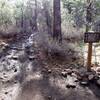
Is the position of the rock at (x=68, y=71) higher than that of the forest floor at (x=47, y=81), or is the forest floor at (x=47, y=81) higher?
the rock at (x=68, y=71)

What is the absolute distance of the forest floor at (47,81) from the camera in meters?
5.30

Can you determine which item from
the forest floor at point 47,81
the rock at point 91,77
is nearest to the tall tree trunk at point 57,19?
the forest floor at point 47,81

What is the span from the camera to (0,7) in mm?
22328

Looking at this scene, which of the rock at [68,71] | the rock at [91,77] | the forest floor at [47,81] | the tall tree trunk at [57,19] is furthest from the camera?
the tall tree trunk at [57,19]

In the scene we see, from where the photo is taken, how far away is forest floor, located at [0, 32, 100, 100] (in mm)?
5297

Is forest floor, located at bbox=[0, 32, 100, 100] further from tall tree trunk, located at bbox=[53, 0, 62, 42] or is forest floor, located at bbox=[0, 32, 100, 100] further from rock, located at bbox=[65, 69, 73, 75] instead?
tall tree trunk, located at bbox=[53, 0, 62, 42]

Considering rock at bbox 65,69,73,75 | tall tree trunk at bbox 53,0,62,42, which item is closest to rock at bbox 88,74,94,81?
rock at bbox 65,69,73,75

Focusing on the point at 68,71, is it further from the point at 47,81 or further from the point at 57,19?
the point at 57,19

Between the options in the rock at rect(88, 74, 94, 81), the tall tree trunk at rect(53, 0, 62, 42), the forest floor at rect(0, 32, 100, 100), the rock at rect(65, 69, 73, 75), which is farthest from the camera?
the tall tree trunk at rect(53, 0, 62, 42)

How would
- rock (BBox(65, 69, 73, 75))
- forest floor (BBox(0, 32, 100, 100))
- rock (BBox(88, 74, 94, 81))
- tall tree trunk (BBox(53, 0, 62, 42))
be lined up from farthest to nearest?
tall tree trunk (BBox(53, 0, 62, 42)) < rock (BBox(65, 69, 73, 75)) < rock (BBox(88, 74, 94, 81)) < forest floor (BBox(0, 32, 100, 100))

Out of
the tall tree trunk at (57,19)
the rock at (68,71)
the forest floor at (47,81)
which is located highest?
the tall tree trunk at (57,19)

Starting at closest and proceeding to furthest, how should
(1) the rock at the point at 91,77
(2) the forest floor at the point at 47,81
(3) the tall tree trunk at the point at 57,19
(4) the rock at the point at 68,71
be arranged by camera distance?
(2) the forest floor at the point at 47,81
(1) the rock at the point at 91,77
(4) the rock at the point at 68,71
(3) the tall tree trunk at the point at 57,19

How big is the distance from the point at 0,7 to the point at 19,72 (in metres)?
16.5

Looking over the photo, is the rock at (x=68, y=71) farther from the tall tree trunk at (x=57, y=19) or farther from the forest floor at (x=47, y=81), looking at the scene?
the tall tree trunk at (x=57, y=19)
